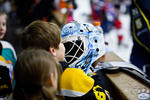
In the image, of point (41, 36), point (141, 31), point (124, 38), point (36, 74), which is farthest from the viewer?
point (124, 38)

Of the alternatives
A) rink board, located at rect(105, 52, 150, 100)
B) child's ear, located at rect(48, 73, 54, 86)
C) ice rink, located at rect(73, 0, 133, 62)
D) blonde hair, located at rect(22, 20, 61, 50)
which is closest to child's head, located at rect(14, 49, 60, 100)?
child's ear, located at rect(48, 73, 54, 86)

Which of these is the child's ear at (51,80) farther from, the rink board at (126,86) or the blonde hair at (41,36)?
the rink board at (126,86)

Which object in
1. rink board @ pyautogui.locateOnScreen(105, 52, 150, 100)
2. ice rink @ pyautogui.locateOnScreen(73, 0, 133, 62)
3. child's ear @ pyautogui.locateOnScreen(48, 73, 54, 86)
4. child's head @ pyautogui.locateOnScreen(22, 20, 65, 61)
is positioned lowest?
ice rink @ pyautogui.locateOnScreen(73, 0, 133, 62)

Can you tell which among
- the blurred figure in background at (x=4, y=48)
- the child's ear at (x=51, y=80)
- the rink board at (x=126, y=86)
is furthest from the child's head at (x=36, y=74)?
the blurred figure in background at (x=4, y=48)

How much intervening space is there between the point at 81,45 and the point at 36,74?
1.05 ft

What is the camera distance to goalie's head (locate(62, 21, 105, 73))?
3.08ft

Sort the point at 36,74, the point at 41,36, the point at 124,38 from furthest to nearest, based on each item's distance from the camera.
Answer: the point at 124,38, the point at 41,36, the point at 36,74

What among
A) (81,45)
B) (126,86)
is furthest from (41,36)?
(126,86)

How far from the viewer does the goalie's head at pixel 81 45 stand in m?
0.94

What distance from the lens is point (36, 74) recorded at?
0.69 metres

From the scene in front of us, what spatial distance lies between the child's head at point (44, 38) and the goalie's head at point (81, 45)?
0.20 feet

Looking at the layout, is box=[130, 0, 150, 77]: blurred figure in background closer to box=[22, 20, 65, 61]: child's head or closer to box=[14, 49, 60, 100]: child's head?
box=[22, 20, 65, 61]: child's head

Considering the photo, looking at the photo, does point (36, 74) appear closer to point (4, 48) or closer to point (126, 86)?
point (126, 86)

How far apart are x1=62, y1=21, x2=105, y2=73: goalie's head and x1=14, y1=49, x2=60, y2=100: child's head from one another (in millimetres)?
216
